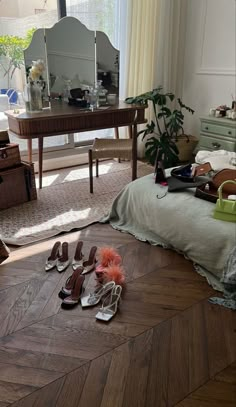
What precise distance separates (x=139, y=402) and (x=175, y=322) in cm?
45

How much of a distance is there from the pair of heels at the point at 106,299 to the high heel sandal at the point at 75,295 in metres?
0.03

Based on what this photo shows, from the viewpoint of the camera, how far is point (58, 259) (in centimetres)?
211

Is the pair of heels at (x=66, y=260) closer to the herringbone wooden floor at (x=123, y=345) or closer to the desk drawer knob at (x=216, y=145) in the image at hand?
the herringbone wooden floor at (x=123, y=345)

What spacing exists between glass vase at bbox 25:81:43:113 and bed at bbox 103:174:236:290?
111 cm

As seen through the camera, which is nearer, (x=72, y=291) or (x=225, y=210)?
(x=72, y=291)

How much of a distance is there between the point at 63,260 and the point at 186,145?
2.35 meters

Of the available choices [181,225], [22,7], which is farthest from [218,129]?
[22,7]

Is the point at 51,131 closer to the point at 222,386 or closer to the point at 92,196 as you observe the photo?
the point at 92,196

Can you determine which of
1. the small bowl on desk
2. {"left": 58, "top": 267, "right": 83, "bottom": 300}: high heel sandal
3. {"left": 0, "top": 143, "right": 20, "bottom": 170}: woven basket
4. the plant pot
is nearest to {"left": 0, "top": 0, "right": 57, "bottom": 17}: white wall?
the small bowl on desk

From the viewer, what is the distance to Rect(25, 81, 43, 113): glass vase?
289 centimetres

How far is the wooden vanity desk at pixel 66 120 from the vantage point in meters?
2.70

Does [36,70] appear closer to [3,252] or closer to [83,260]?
[3,252]

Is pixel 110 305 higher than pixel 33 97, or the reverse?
→ pixel 33 97

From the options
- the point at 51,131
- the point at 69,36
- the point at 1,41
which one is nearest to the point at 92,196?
the point at 51,131
